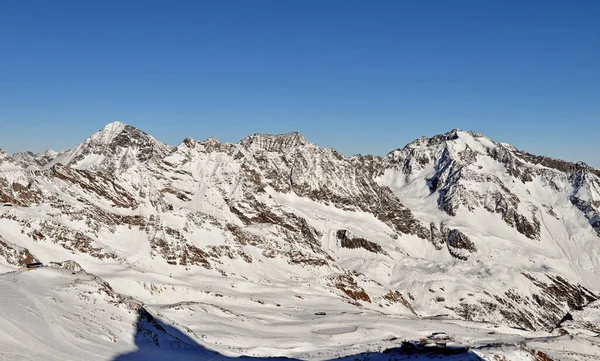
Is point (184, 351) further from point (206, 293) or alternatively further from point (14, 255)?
point (14, 255)

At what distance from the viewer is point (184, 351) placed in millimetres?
41000

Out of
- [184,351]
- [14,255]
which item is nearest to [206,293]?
[14,255]

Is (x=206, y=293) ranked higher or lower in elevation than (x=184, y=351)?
higher

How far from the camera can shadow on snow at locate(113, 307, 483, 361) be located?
35.8 metres

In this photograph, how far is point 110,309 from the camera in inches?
1662

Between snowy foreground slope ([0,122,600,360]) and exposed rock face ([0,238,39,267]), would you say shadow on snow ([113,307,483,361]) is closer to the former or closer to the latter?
snowy foreground slope ([0,122,600,360])

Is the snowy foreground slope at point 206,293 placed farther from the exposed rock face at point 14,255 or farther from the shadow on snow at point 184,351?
the exposed rock face at point 14,255

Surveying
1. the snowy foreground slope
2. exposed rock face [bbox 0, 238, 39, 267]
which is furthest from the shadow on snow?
exposed rock face [bbox 0, 238, 39, 267]

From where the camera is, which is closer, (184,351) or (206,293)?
(184,351)

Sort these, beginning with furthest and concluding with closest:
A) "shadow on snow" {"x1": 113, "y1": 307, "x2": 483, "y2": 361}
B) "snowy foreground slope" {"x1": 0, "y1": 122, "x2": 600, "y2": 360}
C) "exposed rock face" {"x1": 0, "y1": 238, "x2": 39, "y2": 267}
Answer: "exposed rock face" {"x1": 0, "y1": 238, "x2": 39, "y2": 267} < "snowy foreground slope" {"x1": 0, "y1": 122, "x2": 600, "y2": 360} < "shadow on snow" {"x1": 113, "y1": 307, "x2": 483, "y2": 361}

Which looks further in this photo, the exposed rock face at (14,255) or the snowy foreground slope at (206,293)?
the exposed rock face at (14,255)

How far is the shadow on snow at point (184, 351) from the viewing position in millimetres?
35750

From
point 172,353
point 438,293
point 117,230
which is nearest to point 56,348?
point 172,353

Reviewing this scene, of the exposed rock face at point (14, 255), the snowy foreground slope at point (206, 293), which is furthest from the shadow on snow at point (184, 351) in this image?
the exposed rock face at point (14, 255)
